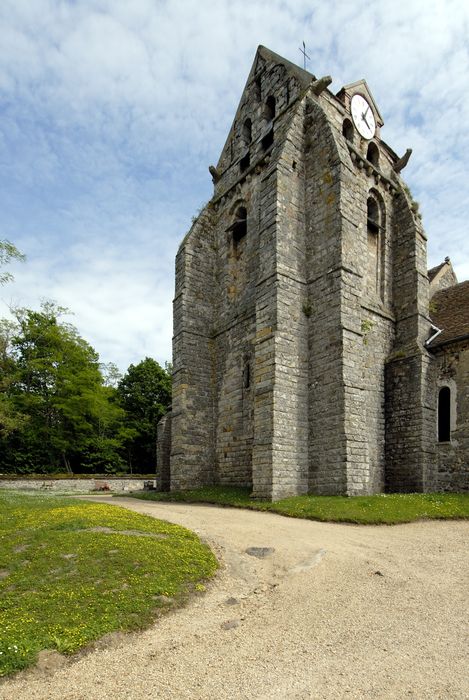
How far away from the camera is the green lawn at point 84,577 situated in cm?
500

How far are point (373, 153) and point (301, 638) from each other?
774 inches

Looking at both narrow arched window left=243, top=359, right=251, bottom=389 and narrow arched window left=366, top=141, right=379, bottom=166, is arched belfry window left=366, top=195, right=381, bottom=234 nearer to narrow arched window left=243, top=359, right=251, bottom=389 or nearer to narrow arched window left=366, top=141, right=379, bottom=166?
narrow arched window left=366, top=141, right=379, bottom=166

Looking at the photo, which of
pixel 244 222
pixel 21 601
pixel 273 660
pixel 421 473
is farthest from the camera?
pixel 244 222

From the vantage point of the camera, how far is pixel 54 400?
33.8 m

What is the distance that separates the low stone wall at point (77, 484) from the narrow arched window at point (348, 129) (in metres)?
20.4

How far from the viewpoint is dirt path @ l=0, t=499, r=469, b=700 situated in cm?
421

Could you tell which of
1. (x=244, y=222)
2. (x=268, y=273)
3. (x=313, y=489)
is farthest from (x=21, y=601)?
(x=244, y=222)

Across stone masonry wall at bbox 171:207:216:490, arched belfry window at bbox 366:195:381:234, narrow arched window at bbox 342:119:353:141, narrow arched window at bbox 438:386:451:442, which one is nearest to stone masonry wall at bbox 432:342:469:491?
narrow arched window at bbox 438:386:451:442

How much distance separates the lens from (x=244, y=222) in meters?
20.6

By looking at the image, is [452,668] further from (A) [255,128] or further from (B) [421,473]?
(A) [255,128]

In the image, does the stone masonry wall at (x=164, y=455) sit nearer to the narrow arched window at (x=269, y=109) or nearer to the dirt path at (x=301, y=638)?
the narrow arched window at (x=269, y=109)

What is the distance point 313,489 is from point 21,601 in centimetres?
1022

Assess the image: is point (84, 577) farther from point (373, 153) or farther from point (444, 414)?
point (373, 153)

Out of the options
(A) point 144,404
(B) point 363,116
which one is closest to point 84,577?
(B) point 363,116
